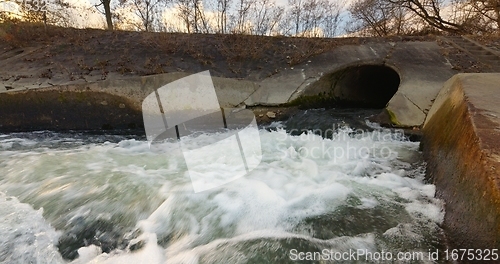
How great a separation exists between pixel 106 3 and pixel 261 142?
11.9 meters

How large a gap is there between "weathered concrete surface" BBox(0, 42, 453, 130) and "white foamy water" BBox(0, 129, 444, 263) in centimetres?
185

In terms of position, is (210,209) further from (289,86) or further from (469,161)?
(289,86)

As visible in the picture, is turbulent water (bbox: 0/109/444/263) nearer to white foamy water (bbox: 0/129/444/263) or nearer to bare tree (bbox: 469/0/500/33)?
white foamy water (bbox: 0/129/444/263)

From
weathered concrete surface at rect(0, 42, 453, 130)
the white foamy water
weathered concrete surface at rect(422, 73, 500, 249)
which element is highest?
weathered concrete surface at rect(0, 42, 453, 130)

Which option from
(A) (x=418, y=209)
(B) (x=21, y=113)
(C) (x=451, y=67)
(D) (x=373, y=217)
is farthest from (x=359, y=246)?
(B) (x=21, y=113)

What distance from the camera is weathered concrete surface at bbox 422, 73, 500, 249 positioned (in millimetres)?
2076

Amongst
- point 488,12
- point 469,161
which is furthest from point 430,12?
point 469,161

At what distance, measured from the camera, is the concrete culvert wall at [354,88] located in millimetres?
7441

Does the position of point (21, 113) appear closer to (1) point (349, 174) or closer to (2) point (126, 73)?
(2) point (126, 73)

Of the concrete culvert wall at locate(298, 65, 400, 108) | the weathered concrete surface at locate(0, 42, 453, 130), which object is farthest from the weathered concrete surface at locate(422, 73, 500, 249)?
the concrete culvert wall at locate(298, 65, 400, 108)

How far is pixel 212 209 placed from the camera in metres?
3.24

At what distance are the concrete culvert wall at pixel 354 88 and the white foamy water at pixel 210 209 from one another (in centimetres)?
296

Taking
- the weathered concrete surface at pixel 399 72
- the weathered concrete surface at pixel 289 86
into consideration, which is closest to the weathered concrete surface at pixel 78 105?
the weathered concrete surface at pixel 289 86

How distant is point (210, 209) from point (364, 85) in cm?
709
